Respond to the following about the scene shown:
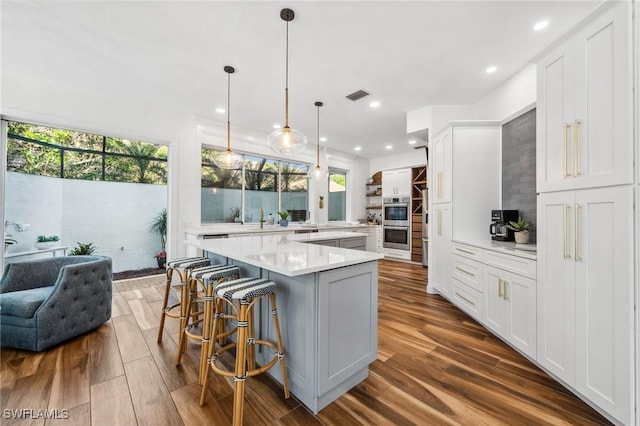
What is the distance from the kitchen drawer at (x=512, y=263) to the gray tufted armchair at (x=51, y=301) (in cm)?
403

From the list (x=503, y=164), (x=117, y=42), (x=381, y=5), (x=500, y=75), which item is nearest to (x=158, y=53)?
(x=117, y=42)

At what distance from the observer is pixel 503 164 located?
321 centimetres

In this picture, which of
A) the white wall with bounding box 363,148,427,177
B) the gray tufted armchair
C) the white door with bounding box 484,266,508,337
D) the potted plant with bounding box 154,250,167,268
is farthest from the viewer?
the white wall with bounding box 363,148,427,177

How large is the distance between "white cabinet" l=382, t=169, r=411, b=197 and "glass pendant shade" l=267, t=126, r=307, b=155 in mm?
4492

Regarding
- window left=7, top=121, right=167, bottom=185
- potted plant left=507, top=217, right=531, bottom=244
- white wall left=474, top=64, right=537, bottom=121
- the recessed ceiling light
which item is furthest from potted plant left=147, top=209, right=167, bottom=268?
the recessed ceiling light

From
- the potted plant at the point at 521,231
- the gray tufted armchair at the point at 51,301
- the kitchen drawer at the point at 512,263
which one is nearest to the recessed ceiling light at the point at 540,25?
the potted plant at the point at 521,231

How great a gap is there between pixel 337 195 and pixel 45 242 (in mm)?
6091

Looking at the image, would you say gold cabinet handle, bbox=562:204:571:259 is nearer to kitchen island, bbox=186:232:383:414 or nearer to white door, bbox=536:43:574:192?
white door, bbox=536:43:574:192

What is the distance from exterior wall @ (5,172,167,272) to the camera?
155 inches

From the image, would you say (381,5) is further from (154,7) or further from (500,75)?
(500,75)

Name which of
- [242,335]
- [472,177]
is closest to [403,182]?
[472,177]

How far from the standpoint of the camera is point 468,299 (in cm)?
286

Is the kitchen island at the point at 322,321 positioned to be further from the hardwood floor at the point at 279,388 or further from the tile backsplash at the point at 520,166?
the tile backsplash at the point at 520,166

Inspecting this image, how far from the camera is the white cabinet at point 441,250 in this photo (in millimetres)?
3359
